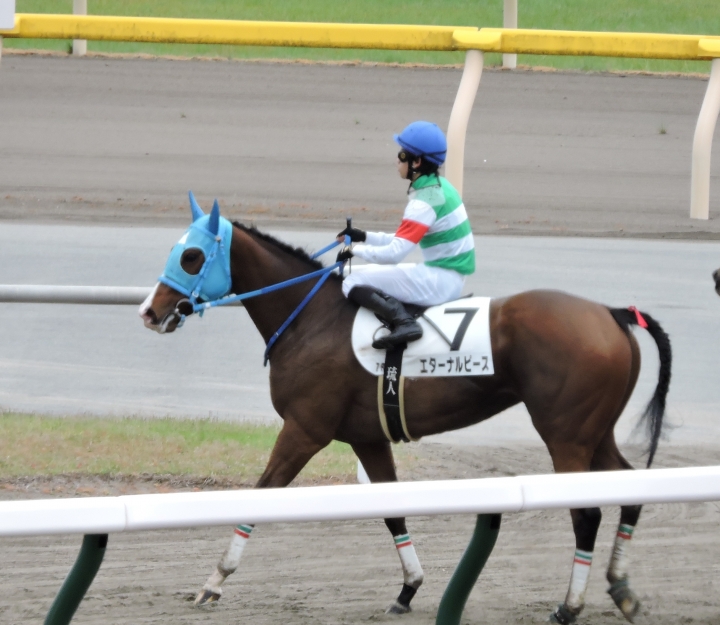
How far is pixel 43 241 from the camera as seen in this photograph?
10078 millimetres

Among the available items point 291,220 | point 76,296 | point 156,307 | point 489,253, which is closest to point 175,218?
point 291,220

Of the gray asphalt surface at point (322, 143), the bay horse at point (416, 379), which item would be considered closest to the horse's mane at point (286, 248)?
the bay horse at point (416, 379)

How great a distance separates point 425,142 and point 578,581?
5.64 feet

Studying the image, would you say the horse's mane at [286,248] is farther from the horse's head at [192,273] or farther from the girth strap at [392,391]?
the girth strap at [392,391]

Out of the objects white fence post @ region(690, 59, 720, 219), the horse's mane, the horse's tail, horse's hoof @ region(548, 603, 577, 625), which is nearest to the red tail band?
the horse's tail

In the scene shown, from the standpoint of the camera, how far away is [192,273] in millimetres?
5270

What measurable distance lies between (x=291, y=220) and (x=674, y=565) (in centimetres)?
598

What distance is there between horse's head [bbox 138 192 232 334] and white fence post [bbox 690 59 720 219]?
4023 millimetres

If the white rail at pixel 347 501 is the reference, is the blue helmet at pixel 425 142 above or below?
above

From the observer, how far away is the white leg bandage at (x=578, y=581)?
4688 mm

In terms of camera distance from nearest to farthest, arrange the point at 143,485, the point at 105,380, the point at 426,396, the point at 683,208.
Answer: the point at 426,396 → the point at 143,485 → the point at 105,380 → the point at 683,208

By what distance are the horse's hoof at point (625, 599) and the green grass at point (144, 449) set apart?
6.68ft

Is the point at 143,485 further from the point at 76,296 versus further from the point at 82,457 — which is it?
the point at 76,296

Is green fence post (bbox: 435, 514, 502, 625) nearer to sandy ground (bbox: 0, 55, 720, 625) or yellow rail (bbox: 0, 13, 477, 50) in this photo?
sandy ground (bbox: 0, 55, 720, 625)
